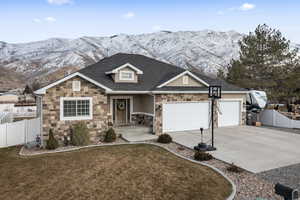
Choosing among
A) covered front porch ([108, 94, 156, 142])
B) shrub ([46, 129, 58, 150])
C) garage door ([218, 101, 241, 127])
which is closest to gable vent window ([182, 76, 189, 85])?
covered front porch ([108, 94, 156, 142])

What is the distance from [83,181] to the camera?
6.89 metres

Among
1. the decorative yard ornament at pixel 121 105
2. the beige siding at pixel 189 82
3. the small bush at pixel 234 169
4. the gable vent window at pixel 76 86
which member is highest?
the beige siding at pixel 189 82

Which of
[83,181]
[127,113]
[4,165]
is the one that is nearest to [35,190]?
[83,181]

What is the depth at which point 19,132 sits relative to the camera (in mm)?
12172

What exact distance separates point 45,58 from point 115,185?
152448 mm

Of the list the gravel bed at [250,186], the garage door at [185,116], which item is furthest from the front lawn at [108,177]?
the garage door at [185,116]

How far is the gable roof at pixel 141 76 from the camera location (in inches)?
589

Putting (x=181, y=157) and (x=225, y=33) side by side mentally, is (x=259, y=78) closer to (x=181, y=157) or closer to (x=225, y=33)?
(x=181, y=157)

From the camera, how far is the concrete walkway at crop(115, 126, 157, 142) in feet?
42.8

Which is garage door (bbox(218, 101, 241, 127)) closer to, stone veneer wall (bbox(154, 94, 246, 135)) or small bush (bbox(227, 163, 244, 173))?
stone veneer wall (bbox(154, 94, 246, 135))

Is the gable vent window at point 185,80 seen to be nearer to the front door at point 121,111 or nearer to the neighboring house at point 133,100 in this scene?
the neighboring house at point 133,100

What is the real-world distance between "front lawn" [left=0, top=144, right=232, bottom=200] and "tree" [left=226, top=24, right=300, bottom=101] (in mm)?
20259

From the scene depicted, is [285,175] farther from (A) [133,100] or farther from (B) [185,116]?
(A) [133,100]

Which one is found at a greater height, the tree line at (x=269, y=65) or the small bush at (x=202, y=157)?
the tree line at (x=269, y=65)
